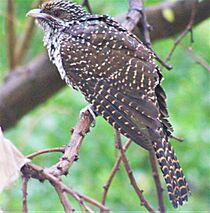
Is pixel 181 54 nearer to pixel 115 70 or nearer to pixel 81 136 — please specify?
pixel 115 70

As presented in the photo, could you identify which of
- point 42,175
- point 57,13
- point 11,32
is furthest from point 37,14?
point 42,175

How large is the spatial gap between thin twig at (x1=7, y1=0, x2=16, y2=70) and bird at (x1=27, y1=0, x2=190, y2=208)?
48.9 inches

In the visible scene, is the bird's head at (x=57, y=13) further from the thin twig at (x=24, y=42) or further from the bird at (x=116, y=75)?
the thin twig at (x=24, y=42)

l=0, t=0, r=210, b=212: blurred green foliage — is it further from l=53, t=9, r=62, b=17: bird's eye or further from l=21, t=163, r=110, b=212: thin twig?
l=21, t=163, r=110, b=212: thin twig

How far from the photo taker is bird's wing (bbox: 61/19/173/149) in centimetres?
348

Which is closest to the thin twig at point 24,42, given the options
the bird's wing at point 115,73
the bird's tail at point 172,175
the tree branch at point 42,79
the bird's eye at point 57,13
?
the tree branch at point 42,79

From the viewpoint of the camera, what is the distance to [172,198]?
10.3ft

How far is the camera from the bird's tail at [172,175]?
3162mm

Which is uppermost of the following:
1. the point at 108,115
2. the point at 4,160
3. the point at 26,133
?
the point at 4,160

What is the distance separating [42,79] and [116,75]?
1518 mm

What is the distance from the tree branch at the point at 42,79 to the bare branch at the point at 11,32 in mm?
326

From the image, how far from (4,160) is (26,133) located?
3020mm

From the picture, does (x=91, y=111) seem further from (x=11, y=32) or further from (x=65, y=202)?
(x=11, y=32)

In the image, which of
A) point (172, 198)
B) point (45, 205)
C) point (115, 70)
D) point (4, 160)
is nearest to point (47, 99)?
point (45, 205)
